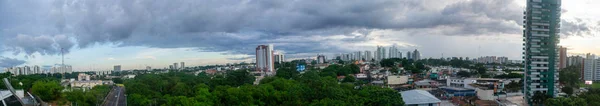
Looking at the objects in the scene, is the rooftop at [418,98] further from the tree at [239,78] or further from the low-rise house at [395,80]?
the low-rise house at [395,80]

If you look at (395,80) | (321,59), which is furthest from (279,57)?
(395,80)

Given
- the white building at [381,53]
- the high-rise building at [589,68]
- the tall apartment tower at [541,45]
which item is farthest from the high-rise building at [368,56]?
the tall apartment tower at [541,45]

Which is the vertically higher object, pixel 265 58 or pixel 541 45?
pixel 541 45

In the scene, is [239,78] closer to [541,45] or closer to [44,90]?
[44,90]

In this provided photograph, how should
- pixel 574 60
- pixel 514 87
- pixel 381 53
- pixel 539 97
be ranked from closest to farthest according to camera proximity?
pixel 539 97 < pixel 514 87 < pixel 574 60 < pixel 381 53

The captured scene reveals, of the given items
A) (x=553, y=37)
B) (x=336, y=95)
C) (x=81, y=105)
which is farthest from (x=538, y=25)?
(x=81, y=105)

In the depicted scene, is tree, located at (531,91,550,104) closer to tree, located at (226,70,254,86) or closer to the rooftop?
the rooftop

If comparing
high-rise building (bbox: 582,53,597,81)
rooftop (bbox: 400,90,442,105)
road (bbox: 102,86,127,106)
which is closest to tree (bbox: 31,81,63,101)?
road (bbox: 102,86,127,106)
